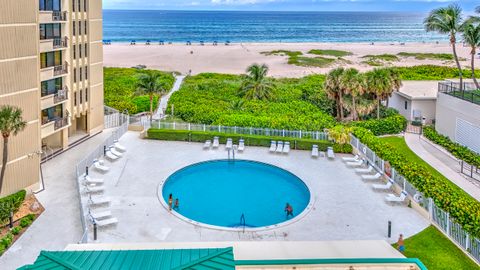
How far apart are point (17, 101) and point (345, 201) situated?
19.4 metres

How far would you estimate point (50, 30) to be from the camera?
31.5 metres

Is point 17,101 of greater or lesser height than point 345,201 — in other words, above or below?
above

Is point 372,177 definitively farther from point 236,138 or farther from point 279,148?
point 236,138

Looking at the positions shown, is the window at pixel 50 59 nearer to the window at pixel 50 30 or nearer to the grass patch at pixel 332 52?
the window at pixel 50 30

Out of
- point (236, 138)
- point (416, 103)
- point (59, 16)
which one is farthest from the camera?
point (416, 103)

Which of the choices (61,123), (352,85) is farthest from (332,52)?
(61,123)

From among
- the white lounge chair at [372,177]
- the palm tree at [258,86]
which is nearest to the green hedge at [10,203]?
the white lounge chair at [372,177]

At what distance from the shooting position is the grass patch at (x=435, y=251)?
730 inches

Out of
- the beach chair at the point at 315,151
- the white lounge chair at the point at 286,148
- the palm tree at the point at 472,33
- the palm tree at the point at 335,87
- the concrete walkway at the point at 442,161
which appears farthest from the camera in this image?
the palm tree at the point at 335,87

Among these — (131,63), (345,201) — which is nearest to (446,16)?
(345,201)

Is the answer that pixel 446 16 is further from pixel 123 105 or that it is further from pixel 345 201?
pixel 123 105

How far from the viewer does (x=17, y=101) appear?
24812mm

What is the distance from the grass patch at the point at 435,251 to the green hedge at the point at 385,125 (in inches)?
681

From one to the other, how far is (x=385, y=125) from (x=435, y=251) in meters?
20.6
